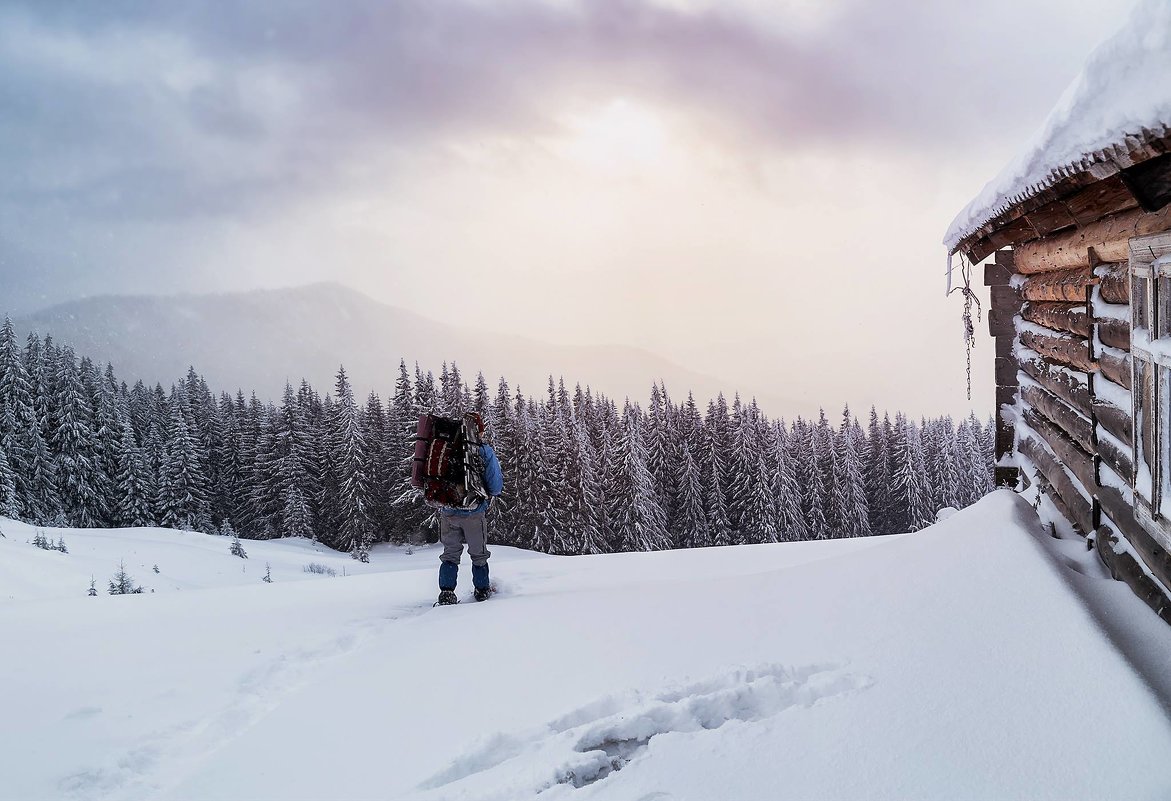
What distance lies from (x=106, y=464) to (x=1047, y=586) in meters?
57.6

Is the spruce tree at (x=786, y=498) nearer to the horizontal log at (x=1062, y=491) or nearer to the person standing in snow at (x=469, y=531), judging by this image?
the horizontal log at (x=1062, y=491)

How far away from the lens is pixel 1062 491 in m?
6.48

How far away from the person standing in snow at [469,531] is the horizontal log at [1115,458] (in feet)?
18.2

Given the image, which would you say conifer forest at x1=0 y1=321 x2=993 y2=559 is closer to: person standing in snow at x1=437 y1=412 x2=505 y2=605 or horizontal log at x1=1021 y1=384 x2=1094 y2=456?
person standing in snow at x1=437 y1=412 x2=505 y2=605

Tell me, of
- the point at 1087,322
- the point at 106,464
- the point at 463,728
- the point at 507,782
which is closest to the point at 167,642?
the point at 463,728

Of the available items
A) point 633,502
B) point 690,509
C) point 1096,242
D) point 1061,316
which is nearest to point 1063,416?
point 1061,316

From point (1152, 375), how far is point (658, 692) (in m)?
3.42

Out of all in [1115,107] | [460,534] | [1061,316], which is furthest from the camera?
[460,534]

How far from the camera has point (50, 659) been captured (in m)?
5.20

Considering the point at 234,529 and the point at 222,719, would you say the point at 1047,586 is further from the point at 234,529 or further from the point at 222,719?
the point at 234,529

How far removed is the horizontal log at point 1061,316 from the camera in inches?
220

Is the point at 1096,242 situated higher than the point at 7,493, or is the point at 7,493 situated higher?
the point at 1096,242

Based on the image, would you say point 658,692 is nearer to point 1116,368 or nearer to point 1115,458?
point 1115,458

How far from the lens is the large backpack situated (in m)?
7.32
